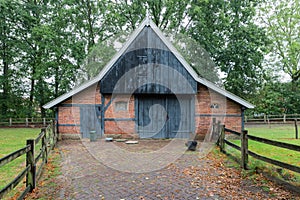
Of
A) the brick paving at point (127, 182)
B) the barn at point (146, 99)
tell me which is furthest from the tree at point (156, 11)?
the brick paving at point (127, 182)

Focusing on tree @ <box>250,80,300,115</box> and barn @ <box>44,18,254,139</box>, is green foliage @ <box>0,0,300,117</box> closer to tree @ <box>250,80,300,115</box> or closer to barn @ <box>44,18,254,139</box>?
tree @ <box>250,80,300,115</box>

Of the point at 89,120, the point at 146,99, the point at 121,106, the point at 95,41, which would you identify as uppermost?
the point at 95,41

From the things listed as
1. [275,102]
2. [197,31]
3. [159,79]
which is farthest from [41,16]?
[275,102]

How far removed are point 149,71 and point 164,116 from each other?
2620 mm

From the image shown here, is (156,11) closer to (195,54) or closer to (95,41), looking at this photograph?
(195,54)

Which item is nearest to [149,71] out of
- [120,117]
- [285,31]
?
[120,117]

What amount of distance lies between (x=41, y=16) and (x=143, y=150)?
2161cm

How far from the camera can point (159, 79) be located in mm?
12500

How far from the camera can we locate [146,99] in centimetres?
1294

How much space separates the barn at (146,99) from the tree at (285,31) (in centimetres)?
2062

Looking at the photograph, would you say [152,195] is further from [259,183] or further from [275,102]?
[275,102]

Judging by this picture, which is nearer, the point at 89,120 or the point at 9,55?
the point at 89,120

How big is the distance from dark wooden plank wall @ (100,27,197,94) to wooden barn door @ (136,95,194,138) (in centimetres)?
69

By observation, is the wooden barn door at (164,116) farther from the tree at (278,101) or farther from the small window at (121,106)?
the tree at (278,101)
